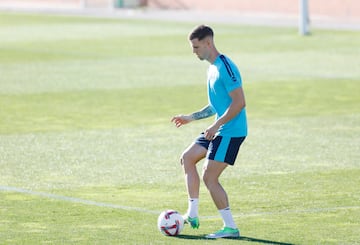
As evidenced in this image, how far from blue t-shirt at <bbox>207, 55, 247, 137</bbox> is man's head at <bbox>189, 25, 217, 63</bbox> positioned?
0.11m

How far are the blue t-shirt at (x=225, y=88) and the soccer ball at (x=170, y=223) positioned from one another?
2.93 feet

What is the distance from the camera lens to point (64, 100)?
22578 mm

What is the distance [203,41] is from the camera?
10953mm

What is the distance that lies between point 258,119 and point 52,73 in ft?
28.9

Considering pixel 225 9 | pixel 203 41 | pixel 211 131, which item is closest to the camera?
pixel 211 131

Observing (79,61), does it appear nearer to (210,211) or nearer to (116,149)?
(116,149)

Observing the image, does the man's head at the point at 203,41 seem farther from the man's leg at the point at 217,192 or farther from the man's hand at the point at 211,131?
the man's leg at the point at 217,192

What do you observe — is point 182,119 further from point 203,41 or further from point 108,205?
point 108,205

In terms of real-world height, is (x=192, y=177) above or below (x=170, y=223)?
above

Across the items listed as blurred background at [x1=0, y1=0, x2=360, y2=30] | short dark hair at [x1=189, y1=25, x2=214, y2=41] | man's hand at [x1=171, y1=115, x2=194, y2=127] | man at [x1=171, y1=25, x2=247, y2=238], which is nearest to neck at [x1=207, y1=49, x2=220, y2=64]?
man at [x1=171, y1=25, x2=247, y2=238]

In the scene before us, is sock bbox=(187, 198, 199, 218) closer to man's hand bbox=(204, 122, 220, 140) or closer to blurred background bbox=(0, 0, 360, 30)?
man's hand bbox=(204, 122, 220, 140)

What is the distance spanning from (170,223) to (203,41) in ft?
5.65

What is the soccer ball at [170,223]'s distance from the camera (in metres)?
11.1

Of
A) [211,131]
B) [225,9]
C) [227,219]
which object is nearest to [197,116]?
[211,131]
